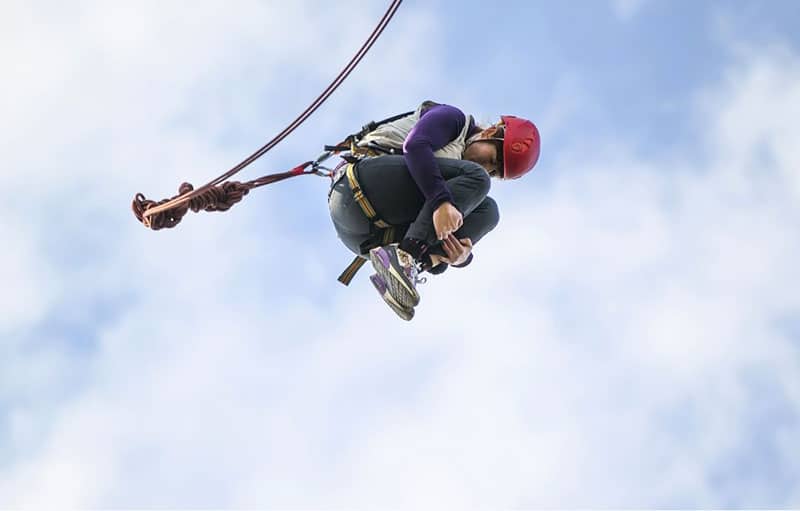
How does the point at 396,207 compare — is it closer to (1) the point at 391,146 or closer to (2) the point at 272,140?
(1) the point at 391,146

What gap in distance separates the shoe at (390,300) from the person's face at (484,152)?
0.96 m

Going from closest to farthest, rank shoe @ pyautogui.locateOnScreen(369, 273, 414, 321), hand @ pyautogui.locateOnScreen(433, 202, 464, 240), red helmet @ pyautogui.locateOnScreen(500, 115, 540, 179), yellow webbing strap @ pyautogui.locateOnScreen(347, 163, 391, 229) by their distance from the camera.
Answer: hand @ pyautogui.locateOnScreen(433, 202, 464, 240)
shoe @ pyautogui.locateOnScreen(369, 273, 414, 321)
yellow webbing strap @ pyautogui.locateOnScreen(347, 163, 391, 229)
red helmet @ pyautogui.locateOnScreen(500, 115, 540, 179)

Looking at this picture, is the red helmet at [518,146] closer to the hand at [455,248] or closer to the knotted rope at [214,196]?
the hand at [455,248]

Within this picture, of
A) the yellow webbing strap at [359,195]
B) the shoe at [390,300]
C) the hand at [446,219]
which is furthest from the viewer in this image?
the yellow webbing strap at [359,195]

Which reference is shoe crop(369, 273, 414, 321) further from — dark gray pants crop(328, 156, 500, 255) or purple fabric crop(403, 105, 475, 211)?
purple fabric crop(403, 105, 475, 211)

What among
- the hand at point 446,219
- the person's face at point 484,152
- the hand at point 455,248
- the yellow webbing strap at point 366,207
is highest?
the person's face at point 484,152

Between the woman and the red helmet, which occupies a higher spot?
the red helmet

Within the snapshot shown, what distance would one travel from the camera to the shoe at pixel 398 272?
6.00 metres

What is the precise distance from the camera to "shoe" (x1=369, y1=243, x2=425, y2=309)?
600 cm

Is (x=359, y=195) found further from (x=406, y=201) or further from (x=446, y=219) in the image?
(x=446, y=219)

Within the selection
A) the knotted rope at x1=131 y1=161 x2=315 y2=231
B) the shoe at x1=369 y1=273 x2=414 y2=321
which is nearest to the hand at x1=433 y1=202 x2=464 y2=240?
the shoe at x1=369 y1=273 x2=414 y2=321

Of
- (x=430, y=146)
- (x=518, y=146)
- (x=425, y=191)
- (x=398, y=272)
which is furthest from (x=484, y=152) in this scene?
(x=398, y=272)

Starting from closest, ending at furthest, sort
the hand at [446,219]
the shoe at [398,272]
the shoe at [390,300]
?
the hand at [446,219] < the shoe at [398,272] < the shoe at [390,300]

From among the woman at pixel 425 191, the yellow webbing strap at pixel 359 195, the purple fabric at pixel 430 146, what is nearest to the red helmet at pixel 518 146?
the woman at pixel 425 191
